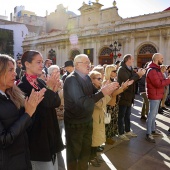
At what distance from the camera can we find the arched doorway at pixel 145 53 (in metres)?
21.0

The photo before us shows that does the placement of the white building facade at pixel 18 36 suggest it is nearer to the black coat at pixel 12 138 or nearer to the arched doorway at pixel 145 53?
the arched doorway at pixel 145 53

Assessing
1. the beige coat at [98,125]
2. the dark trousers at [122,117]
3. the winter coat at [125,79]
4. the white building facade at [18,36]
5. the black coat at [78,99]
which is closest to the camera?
the black coat at [78,99]

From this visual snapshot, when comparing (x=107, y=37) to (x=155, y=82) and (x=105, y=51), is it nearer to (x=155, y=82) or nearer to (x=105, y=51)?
(x=105, y=51)

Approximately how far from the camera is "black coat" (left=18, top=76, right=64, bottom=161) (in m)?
2.29

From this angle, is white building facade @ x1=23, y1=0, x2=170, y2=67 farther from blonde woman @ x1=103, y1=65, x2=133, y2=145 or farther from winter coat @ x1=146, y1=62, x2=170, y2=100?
blonde woman @ x1=103, y1=65, x2=133, y2=145

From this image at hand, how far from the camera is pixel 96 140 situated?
11.8ft

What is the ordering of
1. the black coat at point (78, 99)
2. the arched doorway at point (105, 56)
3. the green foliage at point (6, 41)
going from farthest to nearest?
the green foliage at point (6, 41)
the arched doorway at point (105, 56)
the black coat at point (78, 99)

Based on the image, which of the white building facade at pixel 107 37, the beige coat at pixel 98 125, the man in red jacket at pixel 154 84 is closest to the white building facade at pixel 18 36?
the white building facade at pixel 107 37

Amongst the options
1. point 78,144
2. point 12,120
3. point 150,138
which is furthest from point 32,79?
point 150,138

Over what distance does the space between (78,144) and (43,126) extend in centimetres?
93

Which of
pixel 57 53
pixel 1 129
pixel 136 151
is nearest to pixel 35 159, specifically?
pixel 1 129

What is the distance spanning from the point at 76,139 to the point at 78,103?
575 mm

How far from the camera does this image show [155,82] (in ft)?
15.5

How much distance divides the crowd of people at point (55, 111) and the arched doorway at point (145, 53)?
679 inches
